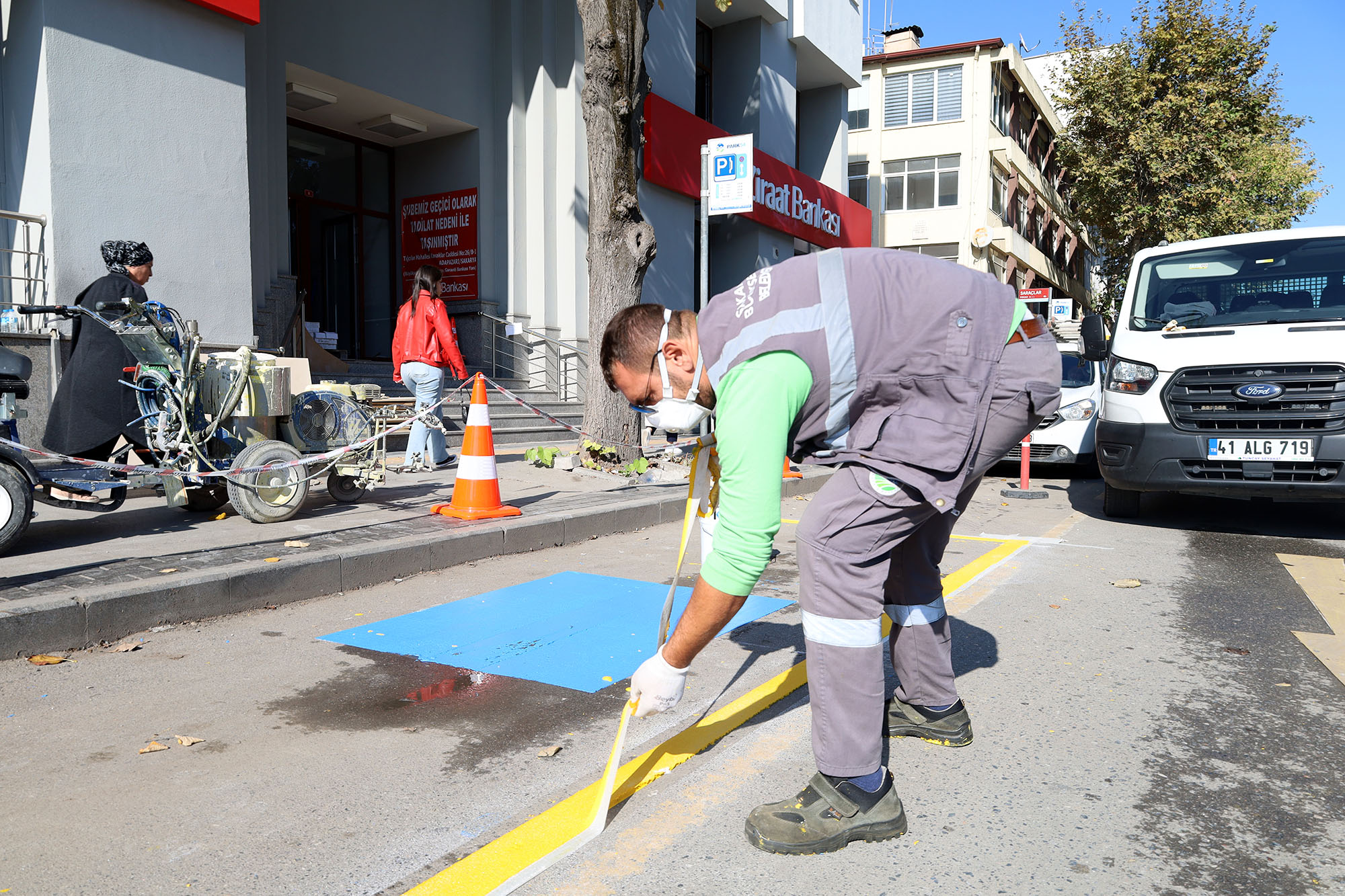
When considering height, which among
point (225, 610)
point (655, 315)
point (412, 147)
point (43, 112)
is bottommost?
point (225, 610)

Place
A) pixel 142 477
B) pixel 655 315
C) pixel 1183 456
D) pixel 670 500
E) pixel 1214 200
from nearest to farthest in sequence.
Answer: pixel 655 315 → pixel 142 477 → pixel 1183 456 → pixel 670 500 → pixel 1214 200

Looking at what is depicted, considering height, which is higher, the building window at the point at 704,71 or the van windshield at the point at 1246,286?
the building window at the point at 704,71

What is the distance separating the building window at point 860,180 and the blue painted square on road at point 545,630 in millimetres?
32296

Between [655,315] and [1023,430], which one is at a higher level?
[655,315]

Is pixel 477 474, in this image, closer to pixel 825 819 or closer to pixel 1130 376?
pixel 825 819

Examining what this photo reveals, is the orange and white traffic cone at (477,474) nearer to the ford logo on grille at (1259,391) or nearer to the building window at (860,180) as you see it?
the ford logo on grille at (1259,391)

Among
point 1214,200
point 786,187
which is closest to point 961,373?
point 786,187

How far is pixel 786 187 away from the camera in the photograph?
19.9 meters

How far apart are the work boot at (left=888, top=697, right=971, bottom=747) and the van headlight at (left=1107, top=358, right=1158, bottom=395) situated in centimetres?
520

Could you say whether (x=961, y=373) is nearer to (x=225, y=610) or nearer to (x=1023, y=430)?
(x=1023, y=430)

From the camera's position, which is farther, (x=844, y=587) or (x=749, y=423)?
(x=844, y=587)

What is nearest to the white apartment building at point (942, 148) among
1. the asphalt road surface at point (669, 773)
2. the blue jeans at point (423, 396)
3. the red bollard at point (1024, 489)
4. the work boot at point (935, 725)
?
the red bollard at point (1024, 489)

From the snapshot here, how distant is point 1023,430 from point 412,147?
14.9m

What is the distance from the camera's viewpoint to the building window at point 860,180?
35.2 metres
